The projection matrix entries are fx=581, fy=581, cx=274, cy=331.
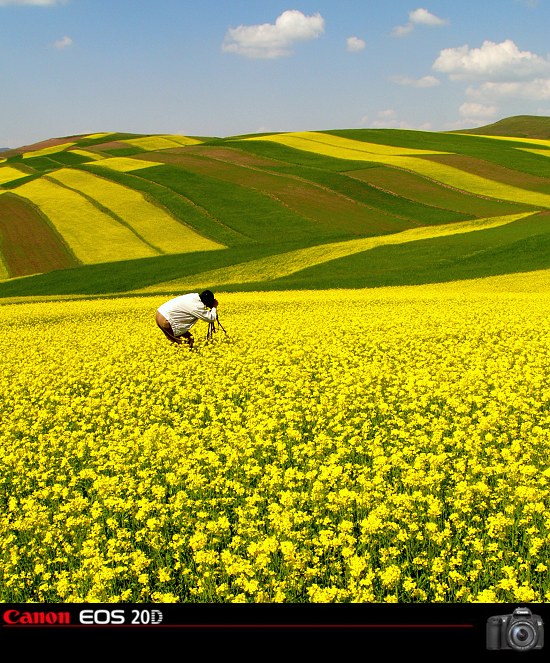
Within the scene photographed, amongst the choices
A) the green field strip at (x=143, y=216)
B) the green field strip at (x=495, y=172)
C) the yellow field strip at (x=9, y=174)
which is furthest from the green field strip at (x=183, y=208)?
the green field strip at (x=495, y=172)

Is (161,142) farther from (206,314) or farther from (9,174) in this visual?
(206,314)

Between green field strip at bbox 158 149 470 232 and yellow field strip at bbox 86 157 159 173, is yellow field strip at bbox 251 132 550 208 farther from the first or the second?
yellow field strip at bbox 86 157 159 173

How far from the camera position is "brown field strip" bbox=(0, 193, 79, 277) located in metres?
47.2

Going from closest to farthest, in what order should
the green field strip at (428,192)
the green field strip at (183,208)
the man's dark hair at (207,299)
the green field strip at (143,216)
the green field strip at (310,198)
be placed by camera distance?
the man's dark hair at (207,299), the green field strip at (143,216), the green field strip at (183,208), the green field strip at (310,198), the green field strip at (428,192)

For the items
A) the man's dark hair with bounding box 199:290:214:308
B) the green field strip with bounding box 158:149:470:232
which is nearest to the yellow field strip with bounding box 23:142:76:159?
the green field strip with bounding box 158:149:470:232

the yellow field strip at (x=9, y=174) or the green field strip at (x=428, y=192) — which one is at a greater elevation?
the yellow field strip at (x=9, y=174)

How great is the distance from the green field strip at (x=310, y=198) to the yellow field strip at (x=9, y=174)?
26.6m

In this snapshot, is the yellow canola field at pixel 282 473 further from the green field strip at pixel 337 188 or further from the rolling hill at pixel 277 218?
the green field strip at pixel 337 188

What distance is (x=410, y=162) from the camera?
78875 mm

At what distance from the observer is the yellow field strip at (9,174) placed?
88.3m
